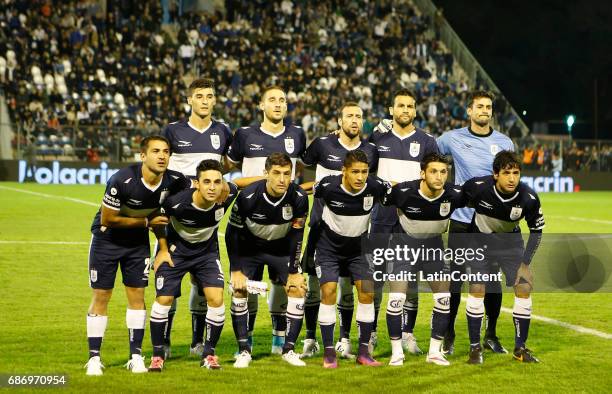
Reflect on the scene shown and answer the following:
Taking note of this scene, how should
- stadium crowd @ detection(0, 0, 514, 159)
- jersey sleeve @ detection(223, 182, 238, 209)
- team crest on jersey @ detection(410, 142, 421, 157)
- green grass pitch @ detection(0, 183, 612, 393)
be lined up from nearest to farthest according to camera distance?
green grass pitch @ detection(0, 183, 612, 393) → jersey sleeve @ detection(223, 182, 238, 209) → team crest on jersey @ detection(410, 142, 421, 157) → stadium crowd @ detection(0, 0, 514, 159)

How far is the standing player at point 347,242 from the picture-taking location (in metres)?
8.31

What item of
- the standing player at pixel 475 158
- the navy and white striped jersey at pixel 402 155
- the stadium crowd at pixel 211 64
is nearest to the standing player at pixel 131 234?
the navy and white striped jersey at pixel 402 155

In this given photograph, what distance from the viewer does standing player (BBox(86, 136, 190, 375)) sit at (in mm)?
7914

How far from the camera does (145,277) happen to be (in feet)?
26.7

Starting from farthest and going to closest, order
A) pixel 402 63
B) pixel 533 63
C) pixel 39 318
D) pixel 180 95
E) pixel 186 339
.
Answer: pixel 533 63, pixel 402 63, pixel 180 95, pixel 39 318, pixel 186 339

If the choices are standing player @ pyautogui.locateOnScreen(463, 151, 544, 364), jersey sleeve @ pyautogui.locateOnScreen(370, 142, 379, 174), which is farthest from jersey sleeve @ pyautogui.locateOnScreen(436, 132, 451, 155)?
standing player @ pyautogui.locateOnScreen(463, 151, 544, 364)

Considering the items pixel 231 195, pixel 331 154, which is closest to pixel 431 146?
pixel 331 154

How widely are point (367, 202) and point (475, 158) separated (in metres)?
1.44

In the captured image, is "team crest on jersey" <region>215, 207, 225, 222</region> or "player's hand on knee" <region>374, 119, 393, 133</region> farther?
"player's hand on knee" <region>374, 119, 393, 133</region>

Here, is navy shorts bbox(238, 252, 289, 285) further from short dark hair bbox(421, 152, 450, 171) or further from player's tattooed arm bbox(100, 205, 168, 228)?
short dark hair bbox(421, 152, 450, 171)

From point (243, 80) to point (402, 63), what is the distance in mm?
7603

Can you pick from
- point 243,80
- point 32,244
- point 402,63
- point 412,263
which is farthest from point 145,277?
point 402,63

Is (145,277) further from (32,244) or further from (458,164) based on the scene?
(32,244)

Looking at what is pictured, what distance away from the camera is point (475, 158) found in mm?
9367
